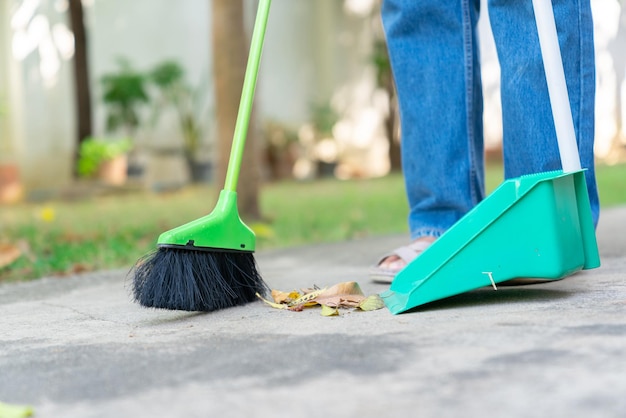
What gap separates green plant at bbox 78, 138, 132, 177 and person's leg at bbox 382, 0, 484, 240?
5135 mm

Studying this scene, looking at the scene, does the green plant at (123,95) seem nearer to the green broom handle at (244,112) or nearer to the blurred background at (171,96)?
the blurred background at (171,96)

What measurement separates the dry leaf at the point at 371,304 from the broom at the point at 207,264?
204 mm

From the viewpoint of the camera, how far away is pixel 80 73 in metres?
6.55

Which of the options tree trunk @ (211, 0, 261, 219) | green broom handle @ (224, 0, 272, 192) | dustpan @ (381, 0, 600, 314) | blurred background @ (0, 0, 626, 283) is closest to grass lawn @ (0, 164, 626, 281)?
blurred background @ (0, 0, 626, 283)

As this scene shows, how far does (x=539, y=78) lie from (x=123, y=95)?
231 inches

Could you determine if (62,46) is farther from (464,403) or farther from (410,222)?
(464,403)

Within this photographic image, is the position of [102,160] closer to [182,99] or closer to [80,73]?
[80,73]

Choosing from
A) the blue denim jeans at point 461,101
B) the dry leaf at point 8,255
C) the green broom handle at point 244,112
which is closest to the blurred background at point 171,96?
the dry leaf at point 8,255

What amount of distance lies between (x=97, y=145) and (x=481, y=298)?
553cm

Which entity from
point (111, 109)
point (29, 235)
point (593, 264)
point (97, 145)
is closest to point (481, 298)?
point (593, 264)

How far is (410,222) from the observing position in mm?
1636

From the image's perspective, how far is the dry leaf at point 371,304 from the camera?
1.22 meters

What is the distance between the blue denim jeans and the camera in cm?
138

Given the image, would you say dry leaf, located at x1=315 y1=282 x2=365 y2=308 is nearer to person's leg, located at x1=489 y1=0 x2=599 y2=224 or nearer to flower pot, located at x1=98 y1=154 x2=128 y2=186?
person's leg, located at x1=489 y1=0 x2=599 y2=224
